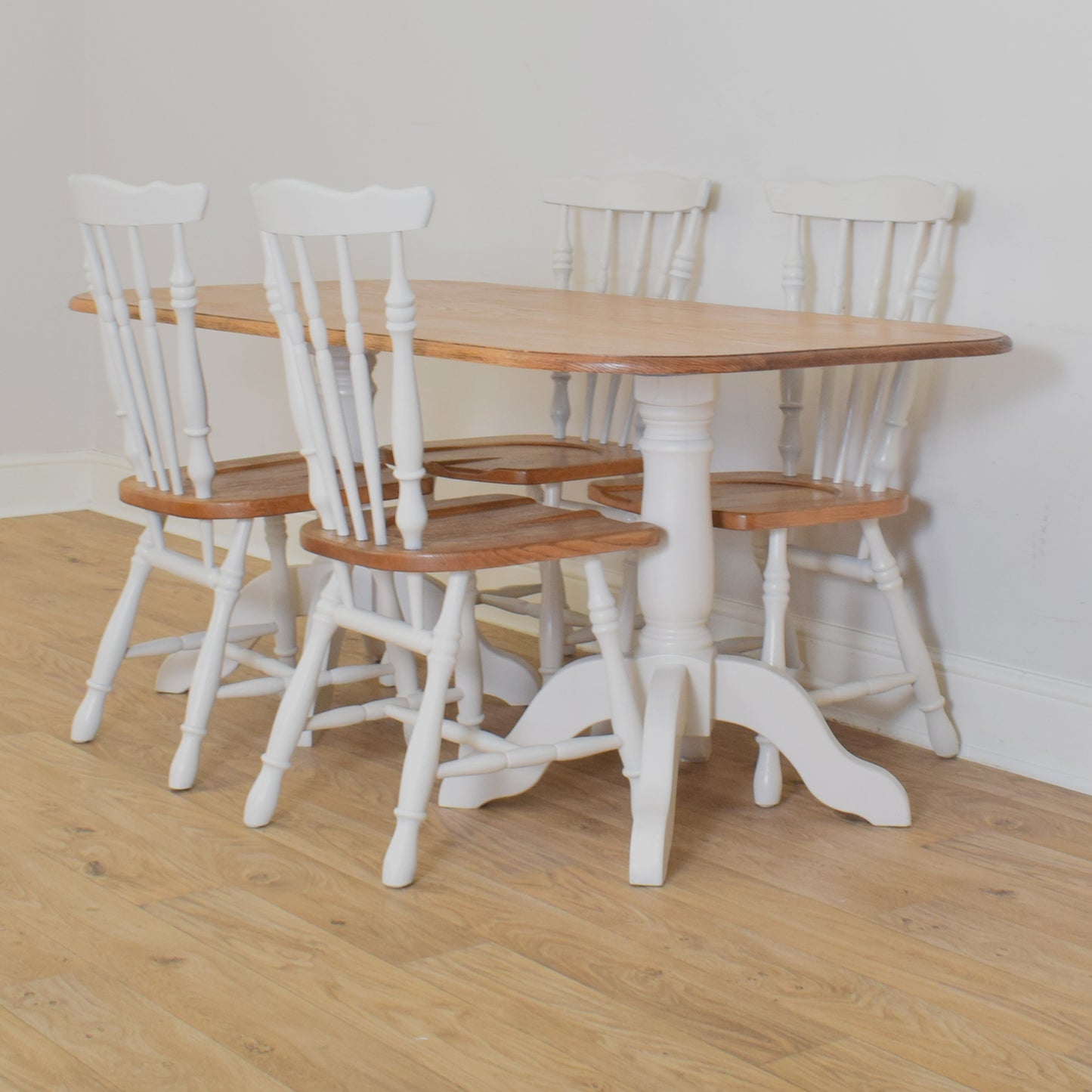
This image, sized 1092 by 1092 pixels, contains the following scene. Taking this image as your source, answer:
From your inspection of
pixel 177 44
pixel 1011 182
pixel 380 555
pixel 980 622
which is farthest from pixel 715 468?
pixel 177 44

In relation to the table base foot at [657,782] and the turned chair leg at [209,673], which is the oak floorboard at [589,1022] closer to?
the table base foot at [657,782]

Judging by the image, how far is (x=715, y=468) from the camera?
2930 mm

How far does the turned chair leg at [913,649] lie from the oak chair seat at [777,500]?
0.19ft

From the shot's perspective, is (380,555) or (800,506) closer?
(380,555)

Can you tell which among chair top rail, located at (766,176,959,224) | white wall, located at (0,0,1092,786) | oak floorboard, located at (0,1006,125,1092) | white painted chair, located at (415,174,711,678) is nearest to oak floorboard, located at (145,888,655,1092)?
oak floorboard, located at (0,1006,125,1092)

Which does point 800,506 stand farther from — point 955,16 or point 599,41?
point 599,41

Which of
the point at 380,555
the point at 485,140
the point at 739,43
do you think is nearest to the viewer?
the point at 380,555

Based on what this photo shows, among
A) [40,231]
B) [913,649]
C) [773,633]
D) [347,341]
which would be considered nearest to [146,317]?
[347,341]

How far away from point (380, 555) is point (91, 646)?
1352 millimetres

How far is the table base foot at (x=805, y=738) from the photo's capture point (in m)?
2.14

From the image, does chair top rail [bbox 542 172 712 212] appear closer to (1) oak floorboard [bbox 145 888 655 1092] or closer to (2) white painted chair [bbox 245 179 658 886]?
(2) white painted chair [bbox 245 179 658 886]

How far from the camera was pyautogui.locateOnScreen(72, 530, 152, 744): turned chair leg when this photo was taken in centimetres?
242

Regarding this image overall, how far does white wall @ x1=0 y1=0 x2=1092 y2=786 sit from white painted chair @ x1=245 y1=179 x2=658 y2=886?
754 millimetres

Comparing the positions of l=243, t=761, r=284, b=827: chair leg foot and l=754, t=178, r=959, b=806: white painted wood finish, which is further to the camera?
l=754, t=178, r=959, b=806: white painted wood finish
